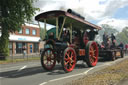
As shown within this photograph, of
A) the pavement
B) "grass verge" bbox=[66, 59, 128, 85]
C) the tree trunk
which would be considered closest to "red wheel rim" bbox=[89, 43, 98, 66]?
"grass verge" bbox=[66, 59, 128, 85]

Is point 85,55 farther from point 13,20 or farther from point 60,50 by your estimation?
point 13,20

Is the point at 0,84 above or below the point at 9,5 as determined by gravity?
below

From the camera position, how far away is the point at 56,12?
699 centimetres

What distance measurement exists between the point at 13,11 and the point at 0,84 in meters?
11.5

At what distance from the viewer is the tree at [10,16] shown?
14.5 m

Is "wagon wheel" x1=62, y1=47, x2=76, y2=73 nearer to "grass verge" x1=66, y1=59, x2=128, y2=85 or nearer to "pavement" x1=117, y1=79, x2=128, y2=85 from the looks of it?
"grass verge" x1=66, y1=59, x2=128, y2=85

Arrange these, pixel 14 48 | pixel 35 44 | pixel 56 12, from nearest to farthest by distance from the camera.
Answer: pixel 56 12 → pixel 14 48 → pixel 35 44

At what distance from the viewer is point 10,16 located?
14914mm

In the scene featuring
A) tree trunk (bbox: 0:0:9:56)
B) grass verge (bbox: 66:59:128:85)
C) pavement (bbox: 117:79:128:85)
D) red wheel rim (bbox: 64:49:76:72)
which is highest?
tree trunk (bbox: 0:0:9:56)

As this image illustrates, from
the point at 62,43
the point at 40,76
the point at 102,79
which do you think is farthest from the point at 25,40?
the point at 102,79

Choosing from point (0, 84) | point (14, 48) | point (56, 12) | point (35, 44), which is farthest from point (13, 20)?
point (35, 44)

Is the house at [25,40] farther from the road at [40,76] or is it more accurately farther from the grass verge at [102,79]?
the grass verge at [102,79]

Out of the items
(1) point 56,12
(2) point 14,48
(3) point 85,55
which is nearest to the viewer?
(1) point 56,12

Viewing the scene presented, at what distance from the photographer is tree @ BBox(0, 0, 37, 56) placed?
1453 centimetres
